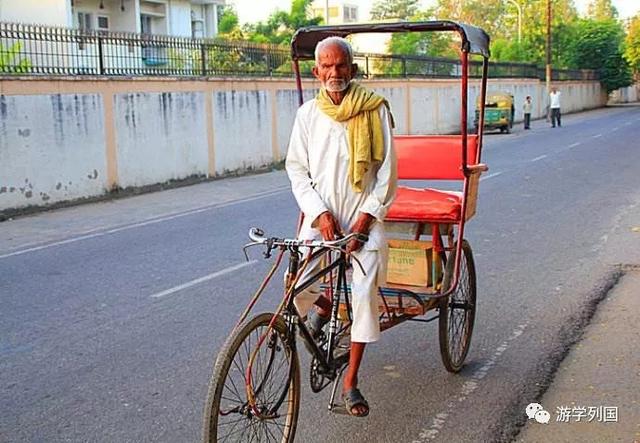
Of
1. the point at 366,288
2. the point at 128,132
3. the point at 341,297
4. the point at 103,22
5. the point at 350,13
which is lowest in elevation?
the point at 341,297

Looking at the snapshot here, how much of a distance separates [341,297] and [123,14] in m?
28.8

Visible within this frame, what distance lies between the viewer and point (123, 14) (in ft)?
103

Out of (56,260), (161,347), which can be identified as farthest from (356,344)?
(56,260)

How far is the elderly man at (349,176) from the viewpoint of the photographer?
4.21m

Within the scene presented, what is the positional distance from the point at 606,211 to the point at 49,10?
71.5ft

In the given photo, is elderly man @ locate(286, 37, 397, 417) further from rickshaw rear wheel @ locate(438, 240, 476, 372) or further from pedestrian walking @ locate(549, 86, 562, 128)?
pedestrian walking @ locate(549, 86, 562, 128)

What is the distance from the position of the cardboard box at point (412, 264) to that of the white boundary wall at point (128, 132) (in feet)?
32.3

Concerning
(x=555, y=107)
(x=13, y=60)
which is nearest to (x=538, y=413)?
(x=13, y=60)

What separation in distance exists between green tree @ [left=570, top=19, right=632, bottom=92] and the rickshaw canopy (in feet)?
198

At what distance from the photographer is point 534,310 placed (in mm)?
6867

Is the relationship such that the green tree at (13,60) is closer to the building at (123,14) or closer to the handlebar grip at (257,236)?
the handlebar grip at (257,236)

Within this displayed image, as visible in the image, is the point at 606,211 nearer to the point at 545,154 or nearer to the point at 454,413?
the point at 454,413

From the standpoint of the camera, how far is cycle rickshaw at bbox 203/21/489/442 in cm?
373

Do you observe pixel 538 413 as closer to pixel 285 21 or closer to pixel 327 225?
pixel 327 225
